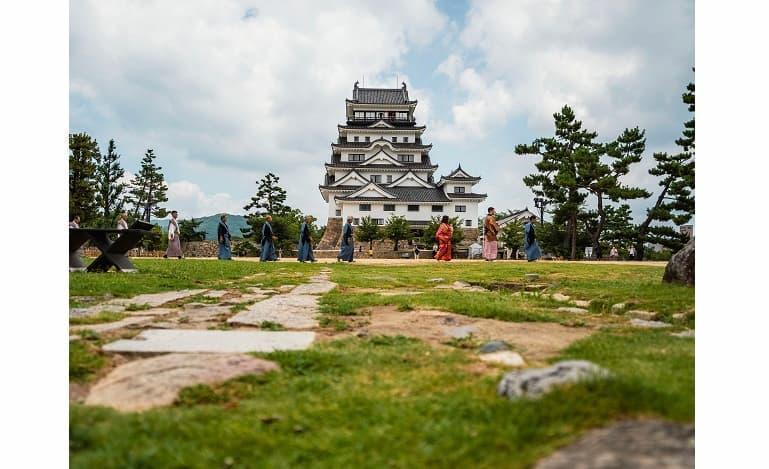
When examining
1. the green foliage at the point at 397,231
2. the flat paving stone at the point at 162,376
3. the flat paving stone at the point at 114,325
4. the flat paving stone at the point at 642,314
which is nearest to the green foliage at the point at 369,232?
the green foliage at the point at 397,231

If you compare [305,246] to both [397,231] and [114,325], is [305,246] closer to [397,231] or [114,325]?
[114,325]

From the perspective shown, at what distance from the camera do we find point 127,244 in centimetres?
887

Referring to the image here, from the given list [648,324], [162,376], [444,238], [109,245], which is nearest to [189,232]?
[444,238]

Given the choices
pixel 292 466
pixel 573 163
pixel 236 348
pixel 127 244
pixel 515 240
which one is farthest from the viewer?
pixel 515 240

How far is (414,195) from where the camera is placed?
41.8 meters

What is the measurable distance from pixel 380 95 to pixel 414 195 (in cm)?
1315

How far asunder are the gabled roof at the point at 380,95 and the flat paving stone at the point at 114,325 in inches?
1785

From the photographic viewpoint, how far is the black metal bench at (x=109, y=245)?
813 cm

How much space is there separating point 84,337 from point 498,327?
2.70m

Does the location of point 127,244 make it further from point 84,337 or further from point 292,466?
point 292,466

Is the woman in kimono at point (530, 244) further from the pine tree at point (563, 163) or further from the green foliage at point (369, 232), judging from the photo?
the green foliage at point (369, 232)

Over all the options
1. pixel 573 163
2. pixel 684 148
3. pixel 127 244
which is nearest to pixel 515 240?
pixel 573 163

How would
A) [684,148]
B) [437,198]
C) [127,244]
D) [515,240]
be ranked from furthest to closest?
[437,198] → [515,240] → [684,148] → [127,244]

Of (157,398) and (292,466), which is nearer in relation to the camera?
(292,466)
